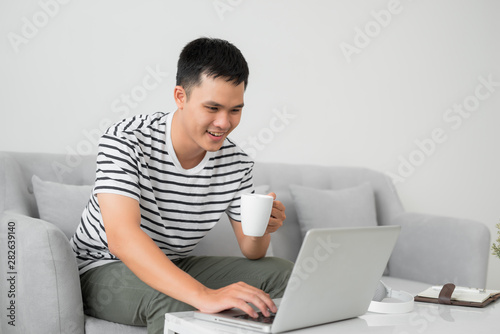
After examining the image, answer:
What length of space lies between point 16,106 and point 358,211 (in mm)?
1560

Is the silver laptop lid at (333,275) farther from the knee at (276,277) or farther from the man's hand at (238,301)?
the knee at (276,277)

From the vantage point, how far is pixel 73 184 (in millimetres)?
1977

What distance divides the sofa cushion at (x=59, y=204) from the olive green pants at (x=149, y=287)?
0.99 feet

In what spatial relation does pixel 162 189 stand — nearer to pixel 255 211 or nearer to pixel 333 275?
pixel 255 211

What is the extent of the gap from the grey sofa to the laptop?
1.72ft

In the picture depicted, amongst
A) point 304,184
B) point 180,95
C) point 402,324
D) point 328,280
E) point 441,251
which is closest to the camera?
point 328,280

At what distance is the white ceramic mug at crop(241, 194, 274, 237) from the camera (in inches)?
45.6

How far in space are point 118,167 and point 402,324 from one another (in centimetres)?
77

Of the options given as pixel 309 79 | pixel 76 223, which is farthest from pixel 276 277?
pixel 309 79

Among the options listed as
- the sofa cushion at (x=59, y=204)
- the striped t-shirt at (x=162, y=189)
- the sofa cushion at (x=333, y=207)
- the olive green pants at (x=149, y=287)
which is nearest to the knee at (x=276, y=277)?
the olive green pants at (x=149, y=287)

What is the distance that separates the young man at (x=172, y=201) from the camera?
4.11 ft

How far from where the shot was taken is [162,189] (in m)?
1.52

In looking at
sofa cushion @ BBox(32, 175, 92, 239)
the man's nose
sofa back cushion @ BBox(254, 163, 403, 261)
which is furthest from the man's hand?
sofa back cushion @ BBox(254, 163, 403, 261)

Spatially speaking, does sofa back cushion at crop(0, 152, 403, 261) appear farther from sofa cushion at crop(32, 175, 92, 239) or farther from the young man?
the young man
